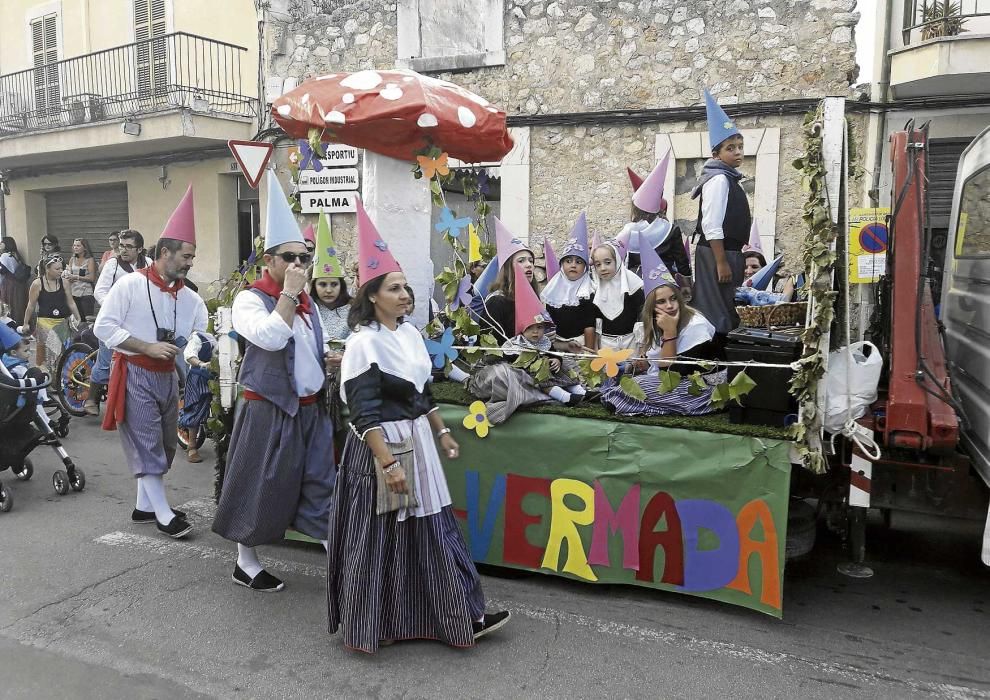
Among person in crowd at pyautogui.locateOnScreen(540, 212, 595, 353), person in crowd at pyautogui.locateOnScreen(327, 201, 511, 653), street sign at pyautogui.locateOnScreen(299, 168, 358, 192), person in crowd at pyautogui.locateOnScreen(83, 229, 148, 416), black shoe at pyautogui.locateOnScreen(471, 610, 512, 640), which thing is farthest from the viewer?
street sign at pyautogui.locateOnScreen(299, 168, 358, 192)

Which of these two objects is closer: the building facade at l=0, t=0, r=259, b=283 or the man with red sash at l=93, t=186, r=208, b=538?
the man with red sash at l=93, t=186, r=208, b=538

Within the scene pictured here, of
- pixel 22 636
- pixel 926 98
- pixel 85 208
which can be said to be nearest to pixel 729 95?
pixel 926 98

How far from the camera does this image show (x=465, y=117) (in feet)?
17.0

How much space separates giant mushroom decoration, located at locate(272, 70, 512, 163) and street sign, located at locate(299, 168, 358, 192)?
20.0 feet

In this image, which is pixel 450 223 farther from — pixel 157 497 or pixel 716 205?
pixel 157 497

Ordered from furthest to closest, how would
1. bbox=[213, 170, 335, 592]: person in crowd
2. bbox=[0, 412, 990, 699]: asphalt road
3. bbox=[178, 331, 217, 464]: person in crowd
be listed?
bbox=[178, 331, 217, 464]: person in crowd → bbox=[213, 170, 335, 592]: person in crowd → bbox=[0, 412, 990, 699]: asphalt road

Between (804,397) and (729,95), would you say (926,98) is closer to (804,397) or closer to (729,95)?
(729,95)

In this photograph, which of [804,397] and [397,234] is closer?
[804,397]

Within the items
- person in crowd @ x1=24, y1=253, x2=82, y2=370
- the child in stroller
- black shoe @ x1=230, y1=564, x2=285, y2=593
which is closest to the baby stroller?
the child in stroller

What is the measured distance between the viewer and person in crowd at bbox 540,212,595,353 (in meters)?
5.80

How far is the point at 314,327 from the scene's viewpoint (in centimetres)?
439

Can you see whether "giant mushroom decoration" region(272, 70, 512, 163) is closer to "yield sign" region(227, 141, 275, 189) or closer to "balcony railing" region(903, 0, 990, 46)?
"yield sign" region(227, 141, 275, 189)

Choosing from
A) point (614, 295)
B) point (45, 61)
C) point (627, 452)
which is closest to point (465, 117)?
point (614, 295)

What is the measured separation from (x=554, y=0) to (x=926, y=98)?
4.52 meters
